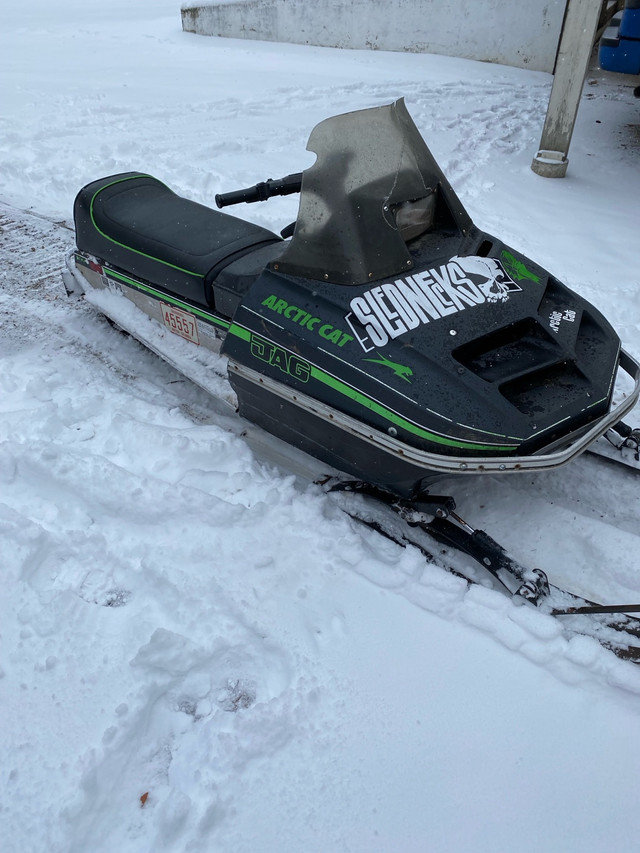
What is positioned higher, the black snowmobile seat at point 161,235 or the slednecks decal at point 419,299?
the slednecks decal at point 419,299

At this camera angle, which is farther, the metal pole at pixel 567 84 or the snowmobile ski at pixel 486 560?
the metal pole at pixel 567 84

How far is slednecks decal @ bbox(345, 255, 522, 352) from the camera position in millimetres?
2406

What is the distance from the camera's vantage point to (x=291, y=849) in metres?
1.74

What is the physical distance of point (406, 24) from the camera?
380 inches

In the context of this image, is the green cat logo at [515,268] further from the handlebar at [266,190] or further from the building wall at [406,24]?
the building wall at [406,24]

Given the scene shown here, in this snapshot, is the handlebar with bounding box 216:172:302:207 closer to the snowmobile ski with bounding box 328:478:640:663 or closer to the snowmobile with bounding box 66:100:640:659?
the snowmobile with bounding box 66:100:640:659

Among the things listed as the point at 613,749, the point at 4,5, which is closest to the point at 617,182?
the point at 613,749

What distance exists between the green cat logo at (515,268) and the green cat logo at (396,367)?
709 millimetres

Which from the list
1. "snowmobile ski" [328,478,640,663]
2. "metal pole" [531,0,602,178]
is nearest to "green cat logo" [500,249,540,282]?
"snowmobile ski" [328,478,640,663]

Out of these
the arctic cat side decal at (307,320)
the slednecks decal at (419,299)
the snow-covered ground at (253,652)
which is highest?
the slednecks decal at (419,299)

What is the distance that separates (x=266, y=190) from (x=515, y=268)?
110 centimetres

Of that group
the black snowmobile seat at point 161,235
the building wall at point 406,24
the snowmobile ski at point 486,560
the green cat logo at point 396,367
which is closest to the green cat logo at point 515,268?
the green cat logo at point 396,367

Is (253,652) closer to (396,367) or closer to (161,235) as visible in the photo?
(396,367)

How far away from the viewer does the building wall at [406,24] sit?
916 centimetres
